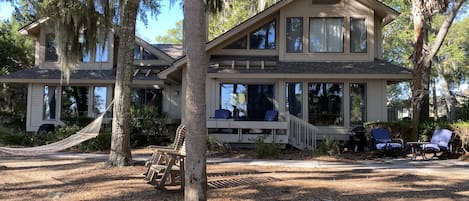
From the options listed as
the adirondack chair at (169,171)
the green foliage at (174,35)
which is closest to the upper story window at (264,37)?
the adirondack chair at (169,171)

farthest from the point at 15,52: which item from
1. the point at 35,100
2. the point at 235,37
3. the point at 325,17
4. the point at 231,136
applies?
the point at 325,17

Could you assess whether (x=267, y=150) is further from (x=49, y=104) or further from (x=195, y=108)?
(x=49, y=104)

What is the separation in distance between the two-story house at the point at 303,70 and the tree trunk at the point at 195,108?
27.3 ft

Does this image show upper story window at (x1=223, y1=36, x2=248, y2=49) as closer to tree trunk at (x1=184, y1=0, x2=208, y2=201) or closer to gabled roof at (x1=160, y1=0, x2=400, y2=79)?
gabled roof at (x1=160, y1=0, x2=400, y2=79)

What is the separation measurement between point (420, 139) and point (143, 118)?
9250 millimetres

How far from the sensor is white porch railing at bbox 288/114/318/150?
43.5 ft

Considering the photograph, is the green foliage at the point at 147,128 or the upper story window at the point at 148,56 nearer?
the green foliage at the point at 147,128

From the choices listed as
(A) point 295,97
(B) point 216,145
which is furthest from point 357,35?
(B) point 216,145

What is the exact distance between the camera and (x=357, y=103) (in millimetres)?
14578

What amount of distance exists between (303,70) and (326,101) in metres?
1.64

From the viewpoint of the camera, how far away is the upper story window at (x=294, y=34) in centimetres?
1522

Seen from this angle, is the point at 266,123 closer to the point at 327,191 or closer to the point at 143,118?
the point at 143,118

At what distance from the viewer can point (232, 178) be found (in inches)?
304

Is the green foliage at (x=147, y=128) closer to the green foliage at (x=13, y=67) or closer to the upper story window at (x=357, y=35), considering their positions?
the upper story window at (x=357, y=35)
